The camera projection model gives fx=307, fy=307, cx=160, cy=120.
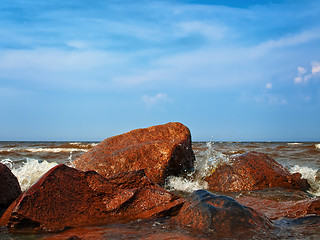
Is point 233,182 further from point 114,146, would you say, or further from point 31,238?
point 31,238

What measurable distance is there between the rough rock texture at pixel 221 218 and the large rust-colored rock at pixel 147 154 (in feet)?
8.73

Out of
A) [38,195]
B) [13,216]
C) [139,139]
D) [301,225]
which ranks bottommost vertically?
[301,225]

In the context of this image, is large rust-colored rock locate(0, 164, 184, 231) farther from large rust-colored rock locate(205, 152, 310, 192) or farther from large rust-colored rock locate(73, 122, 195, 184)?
large rust-colored rock locate(205, 152, 310, 192)

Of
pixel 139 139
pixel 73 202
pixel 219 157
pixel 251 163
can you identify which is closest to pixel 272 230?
pixel 73 202

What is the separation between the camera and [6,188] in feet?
12.1

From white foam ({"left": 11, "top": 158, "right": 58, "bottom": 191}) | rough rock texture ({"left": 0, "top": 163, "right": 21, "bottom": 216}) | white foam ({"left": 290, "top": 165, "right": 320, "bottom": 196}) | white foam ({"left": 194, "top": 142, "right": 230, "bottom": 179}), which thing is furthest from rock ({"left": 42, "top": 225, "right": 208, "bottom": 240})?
white foam ({"left": 290, "top": 165, "right": 320, "bottom": 196})

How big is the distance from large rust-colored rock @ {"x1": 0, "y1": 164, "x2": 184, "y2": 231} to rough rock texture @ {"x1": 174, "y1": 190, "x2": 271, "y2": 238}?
0.45 metres

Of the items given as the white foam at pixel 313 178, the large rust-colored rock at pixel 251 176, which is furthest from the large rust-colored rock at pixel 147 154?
the white foam at pixel 313 178

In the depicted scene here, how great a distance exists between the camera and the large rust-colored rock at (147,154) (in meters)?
5.66

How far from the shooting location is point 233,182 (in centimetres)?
534

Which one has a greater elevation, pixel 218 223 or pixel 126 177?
pixel 126 177

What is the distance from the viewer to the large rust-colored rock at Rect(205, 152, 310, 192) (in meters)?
5.29

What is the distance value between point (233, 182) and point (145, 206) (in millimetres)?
2446

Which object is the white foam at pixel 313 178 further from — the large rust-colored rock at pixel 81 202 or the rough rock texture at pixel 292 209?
the large rust-colored rock at pixel 81 202
